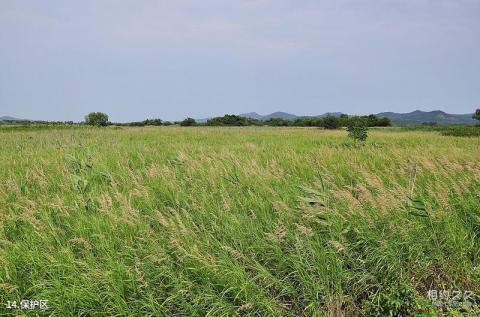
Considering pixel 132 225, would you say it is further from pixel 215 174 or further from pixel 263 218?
pixel 215 174

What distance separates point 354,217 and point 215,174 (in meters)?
2.79

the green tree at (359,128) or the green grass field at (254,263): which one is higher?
the green tree at (359,128)

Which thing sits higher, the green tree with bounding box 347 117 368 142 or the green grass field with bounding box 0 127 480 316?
the green tree with bounding box 347 117 368 142

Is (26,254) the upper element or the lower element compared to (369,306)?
upper

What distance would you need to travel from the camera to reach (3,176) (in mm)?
6438

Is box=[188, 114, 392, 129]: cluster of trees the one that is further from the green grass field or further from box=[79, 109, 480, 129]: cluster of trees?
the green grass field

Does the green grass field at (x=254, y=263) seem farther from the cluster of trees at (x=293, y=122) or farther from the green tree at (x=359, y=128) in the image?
the cluster of trees at (x=293, y=122)

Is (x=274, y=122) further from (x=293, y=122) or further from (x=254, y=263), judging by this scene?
(x=254, y=263)

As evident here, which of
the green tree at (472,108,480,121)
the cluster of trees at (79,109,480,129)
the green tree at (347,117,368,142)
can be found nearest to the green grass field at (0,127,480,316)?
the green tree at (347,117,368,142)

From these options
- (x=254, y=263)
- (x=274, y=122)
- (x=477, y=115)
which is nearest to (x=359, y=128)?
(x=254, y=263)

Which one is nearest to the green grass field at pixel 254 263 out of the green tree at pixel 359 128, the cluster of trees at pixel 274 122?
the green tree at pixel 359 128

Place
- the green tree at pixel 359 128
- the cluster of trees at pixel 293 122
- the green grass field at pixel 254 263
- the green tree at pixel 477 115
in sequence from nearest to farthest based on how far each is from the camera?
the green grass field at pixel 254 263 → the green tree at pixel 359 128 → the cluster of trees at pixel 293 122 → the green tree at pixel 477 115

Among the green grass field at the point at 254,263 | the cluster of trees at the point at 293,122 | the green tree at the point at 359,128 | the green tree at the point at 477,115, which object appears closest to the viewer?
the green grass field at the point at 254,263

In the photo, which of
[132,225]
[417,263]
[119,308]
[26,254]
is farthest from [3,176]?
[417,263]
